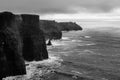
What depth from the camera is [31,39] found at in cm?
4544

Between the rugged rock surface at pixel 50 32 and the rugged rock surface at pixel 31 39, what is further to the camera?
the rugged rock surface at pixel 50 32

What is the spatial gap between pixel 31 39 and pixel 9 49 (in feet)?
41.8

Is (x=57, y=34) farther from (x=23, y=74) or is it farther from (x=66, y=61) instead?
(x=23, y=74)

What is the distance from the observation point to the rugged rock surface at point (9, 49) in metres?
32.3

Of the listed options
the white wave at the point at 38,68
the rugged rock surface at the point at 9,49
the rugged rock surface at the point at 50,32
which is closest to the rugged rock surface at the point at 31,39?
the white wave at the point at 38,68

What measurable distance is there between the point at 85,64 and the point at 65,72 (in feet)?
27.0

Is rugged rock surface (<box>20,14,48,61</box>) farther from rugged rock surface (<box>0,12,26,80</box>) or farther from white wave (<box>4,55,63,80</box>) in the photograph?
rugged rock surface (<box>0,12,26,80</box>)

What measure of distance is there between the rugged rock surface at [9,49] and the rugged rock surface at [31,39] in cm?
1071

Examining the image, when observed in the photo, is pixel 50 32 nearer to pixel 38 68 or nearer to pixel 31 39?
pixel 31 39

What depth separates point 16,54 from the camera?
3375 centimetres

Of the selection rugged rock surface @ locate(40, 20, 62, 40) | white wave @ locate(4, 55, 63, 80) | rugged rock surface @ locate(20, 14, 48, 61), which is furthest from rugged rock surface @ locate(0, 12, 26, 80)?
rugged rock surface @ locate(40, 20, 62, 40)

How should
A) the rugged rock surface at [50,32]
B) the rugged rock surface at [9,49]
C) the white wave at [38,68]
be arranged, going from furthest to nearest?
the rugged rock surface at [50,32], the white wave at [38,68], the rugged rock surface at [9,49]

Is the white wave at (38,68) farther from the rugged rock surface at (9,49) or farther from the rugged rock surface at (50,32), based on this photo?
the rugged rock surface at (50,32)

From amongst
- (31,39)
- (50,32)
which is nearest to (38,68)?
(31,39)
